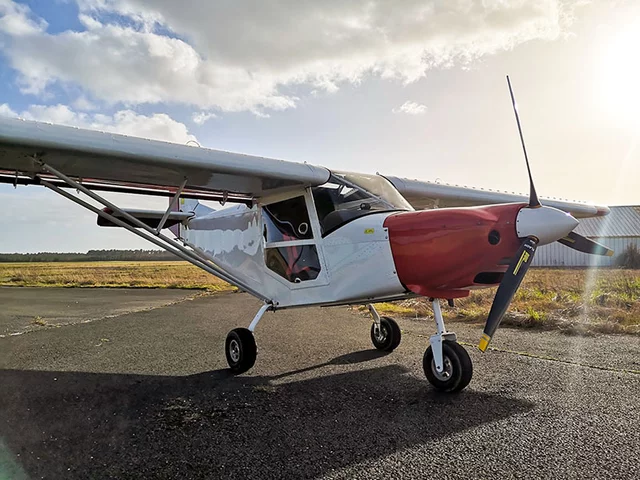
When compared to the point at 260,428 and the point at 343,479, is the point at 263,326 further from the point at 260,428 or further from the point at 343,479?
the point at 343,479

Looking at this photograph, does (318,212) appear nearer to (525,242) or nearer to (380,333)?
(380,333)

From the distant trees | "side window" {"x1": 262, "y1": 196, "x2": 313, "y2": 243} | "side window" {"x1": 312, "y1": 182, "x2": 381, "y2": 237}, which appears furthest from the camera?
the distant trees

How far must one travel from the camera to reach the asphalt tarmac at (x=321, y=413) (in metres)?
2.94

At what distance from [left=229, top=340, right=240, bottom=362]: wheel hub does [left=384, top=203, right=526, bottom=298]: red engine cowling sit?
247 cm

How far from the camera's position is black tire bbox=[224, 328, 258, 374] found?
5.80 metres

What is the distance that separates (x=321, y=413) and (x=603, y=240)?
143 ft

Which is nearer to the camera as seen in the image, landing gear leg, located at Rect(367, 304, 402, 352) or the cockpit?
the cockpit

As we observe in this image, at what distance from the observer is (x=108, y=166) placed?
17.9 feet

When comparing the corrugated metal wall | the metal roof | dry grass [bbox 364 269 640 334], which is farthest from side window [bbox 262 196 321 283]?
the metal roof

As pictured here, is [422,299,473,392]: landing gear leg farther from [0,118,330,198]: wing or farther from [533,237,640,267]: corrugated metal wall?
[533,237,640,267]: corrugated metal wall

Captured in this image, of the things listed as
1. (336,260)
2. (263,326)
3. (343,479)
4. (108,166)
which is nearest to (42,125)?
(108,166)

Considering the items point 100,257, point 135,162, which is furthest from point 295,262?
point 100,257

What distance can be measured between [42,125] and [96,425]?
3092 mm

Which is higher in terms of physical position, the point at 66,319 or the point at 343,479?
the point at 343,479
